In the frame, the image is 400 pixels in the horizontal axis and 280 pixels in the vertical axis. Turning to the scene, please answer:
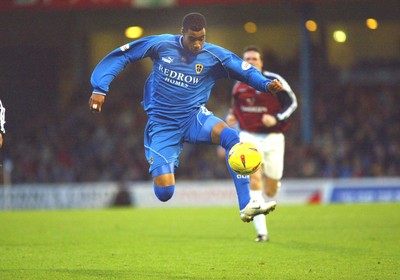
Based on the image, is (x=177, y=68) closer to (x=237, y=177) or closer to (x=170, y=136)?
(x=170, y=136)

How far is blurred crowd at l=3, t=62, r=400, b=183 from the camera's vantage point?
77.1ft

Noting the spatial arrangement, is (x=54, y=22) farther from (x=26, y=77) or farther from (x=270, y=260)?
(x=270, y=260)

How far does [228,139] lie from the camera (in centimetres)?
850

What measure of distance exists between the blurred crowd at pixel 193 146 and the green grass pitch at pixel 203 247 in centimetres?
669

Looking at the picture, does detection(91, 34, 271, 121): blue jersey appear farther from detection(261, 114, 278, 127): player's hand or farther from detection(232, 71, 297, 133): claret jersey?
detection(232, 71, 297, 133): claret jersey

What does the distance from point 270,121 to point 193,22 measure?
333 cm

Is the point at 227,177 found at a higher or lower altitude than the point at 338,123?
lower

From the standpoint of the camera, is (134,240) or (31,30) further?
(31,30)

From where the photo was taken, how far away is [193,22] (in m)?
8.61

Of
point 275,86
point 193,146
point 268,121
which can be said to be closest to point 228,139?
point 275,86

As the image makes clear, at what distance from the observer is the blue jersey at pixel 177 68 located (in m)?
8.88

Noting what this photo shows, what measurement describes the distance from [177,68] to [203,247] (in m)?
2.78

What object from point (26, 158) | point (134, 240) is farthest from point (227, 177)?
point (134, 240)

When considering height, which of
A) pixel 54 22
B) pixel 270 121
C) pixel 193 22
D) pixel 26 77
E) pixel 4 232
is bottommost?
pixel 4 232
